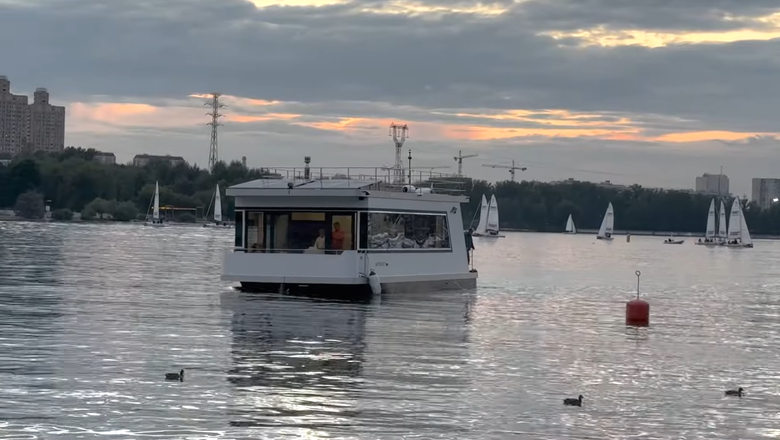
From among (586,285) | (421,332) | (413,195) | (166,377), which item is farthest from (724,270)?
(166,377)

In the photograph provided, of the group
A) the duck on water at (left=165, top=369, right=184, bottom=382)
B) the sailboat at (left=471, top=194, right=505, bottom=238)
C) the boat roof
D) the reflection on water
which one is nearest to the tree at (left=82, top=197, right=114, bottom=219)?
the sailboat at (left=471, top=194, right=505, bottom=238)

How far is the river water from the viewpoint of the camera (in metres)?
16.1

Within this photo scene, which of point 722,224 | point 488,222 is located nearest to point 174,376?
point 488,222

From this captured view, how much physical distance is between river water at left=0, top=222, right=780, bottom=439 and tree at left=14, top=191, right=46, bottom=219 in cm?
15331

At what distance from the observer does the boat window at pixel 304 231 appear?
36.7 m

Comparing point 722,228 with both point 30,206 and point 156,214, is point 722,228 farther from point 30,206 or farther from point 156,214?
point 30,206

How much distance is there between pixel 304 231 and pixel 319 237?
468mm

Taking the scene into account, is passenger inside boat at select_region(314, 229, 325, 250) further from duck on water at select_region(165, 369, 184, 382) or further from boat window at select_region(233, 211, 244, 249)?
duck on water at select_region(165, 369, 184, 382)

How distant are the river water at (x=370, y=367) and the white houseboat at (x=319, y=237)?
946 millimetres

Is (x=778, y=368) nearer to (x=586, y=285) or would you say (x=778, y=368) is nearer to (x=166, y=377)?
(x=166, y=377)

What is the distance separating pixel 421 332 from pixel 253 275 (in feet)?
34.0

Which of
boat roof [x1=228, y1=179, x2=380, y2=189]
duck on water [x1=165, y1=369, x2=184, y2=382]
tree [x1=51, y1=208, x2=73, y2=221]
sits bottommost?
tree [x1=51, y1=208, x2=73, y2=221]

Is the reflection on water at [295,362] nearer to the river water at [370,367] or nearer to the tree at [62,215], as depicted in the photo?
the river water at [370,367]

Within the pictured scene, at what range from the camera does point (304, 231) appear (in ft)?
121
